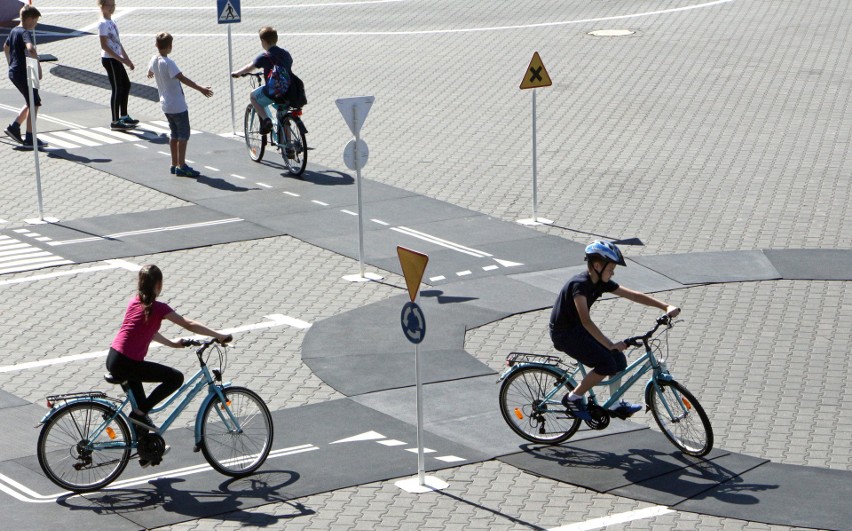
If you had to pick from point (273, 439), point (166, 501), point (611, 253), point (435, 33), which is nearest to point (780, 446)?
point (611, 253)

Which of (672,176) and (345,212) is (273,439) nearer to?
(345,212)

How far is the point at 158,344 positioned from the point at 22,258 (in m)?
3.50

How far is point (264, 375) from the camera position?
1255 centimetres

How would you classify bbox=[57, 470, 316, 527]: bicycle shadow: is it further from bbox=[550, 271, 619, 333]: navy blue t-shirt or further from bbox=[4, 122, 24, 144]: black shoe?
bbox=[4, 122, 24, 144]: black shoe

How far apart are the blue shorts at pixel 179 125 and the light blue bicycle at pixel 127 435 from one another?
30.6 feet

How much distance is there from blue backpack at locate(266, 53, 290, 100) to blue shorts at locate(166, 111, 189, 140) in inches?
47.9

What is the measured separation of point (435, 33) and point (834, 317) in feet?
62.7

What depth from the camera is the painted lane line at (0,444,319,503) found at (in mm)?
9953

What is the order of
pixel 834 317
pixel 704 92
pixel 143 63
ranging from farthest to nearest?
pixel 143 63 < pixel 704 92 < pixel 834 317

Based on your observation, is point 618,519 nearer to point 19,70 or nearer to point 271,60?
point 271,60

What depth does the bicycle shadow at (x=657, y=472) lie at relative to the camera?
1002 centimetres

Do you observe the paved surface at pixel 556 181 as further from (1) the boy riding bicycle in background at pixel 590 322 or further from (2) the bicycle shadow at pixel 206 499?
(1) the boy riding bicycle in background at pixel 590 322

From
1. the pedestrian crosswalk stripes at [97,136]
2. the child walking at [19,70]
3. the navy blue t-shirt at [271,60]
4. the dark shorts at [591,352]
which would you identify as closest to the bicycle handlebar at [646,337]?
the dark shorts at [591,352]

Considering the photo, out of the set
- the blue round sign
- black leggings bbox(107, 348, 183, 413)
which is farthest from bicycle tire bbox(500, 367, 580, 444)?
black leggings bbox(107, 348, 183, 413)
